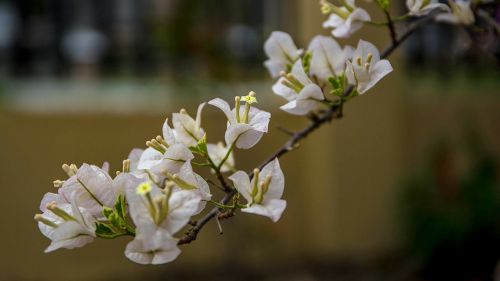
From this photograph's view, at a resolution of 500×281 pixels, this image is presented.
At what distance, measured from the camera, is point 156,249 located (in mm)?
678

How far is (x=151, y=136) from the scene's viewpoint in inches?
132

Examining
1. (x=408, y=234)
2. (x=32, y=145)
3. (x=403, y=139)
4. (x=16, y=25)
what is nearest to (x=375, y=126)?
(x=403, y=139)

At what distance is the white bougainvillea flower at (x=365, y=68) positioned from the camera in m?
0.82

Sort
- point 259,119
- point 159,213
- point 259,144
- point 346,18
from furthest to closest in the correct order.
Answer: point 259,144 < point 346,18 < point 259,119 < point 159,213

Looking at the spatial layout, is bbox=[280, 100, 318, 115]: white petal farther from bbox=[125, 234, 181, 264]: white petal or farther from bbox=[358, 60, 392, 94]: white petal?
bbox=[125, 234, 181, 264]: white petal

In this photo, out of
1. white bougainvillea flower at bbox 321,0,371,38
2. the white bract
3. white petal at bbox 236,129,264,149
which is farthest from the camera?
white bougainvillea flower at bbox 321,0,371,38

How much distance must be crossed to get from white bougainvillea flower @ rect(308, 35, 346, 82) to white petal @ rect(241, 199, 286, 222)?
25 centimetres

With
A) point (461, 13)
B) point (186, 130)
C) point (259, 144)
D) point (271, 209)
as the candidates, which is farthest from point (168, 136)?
point (259, 144)

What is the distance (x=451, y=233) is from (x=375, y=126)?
0.59 meters

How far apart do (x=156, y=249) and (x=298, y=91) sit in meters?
0.26

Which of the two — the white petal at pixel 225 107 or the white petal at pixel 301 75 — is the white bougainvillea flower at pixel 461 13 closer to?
the white petal at pixel 301 75

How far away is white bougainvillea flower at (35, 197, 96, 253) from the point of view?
0.71m

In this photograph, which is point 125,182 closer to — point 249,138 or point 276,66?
point 249,138

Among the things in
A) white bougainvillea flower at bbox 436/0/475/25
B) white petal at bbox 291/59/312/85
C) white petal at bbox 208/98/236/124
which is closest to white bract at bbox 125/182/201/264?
white petal at bbox 208/98/236/124
